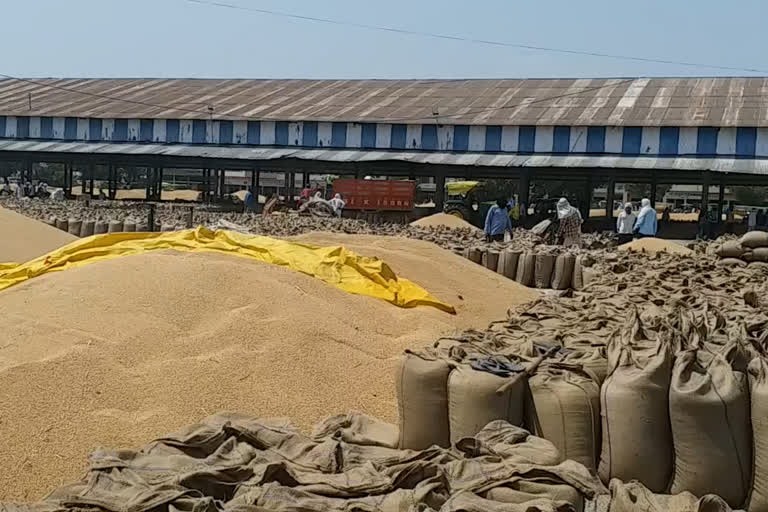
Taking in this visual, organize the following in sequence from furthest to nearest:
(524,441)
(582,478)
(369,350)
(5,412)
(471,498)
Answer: (369,350), (5,412), (524,441), (582,478), (471,498)

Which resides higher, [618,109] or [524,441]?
[618,109]

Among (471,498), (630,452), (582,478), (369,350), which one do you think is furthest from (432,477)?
(369,350)

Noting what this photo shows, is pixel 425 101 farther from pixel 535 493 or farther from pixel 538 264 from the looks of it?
pixel 535 493

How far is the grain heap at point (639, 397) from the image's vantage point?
3268mm

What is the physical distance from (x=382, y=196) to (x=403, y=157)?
288 centimetres

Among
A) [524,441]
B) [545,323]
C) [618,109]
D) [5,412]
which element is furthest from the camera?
[618,109]

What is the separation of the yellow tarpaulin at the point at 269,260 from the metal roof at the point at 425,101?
20402 mm

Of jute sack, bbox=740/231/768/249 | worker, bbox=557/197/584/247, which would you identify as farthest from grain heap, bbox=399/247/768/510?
worker, bbox=557/197/584/247

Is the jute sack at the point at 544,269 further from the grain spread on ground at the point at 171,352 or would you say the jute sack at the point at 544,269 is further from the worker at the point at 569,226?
the grain spread on ground at the point at 171,352

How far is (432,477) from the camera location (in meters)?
2.93

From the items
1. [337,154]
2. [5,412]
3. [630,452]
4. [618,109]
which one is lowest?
[5,412]

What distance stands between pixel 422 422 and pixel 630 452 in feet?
3.05

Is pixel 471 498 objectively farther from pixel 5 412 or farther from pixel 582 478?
pixel 5 412

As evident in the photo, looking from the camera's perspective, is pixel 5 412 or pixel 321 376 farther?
pixel 321 376
